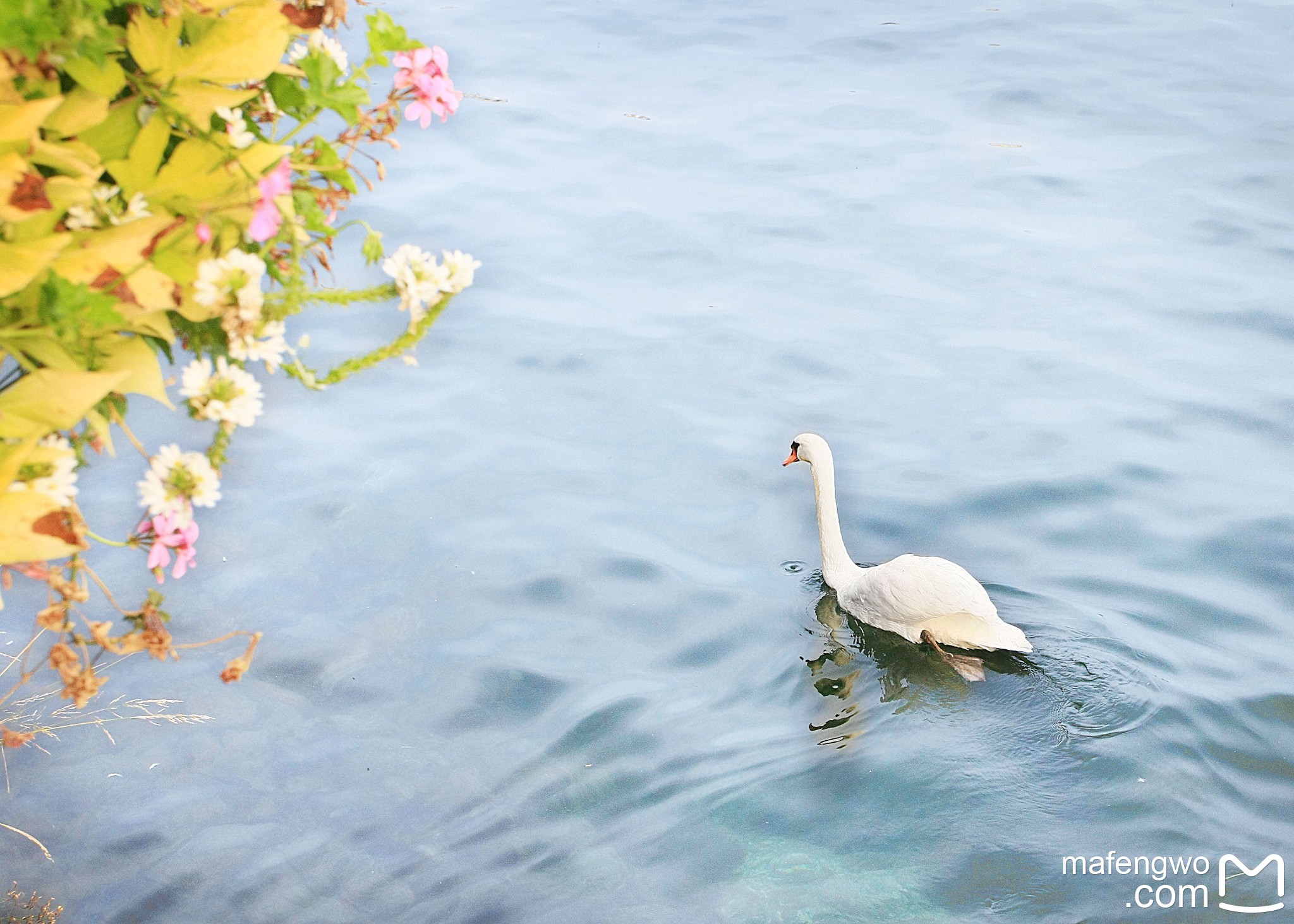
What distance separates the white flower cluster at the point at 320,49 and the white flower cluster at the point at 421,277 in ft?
1.33

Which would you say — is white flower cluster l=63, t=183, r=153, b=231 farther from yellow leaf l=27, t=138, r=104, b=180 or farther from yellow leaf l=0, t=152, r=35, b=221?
yellow leaf l=0, t=152, r=35, b=221

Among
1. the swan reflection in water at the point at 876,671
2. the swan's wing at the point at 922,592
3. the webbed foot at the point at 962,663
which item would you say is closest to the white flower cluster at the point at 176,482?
the swan reflection in water at the point at 876,671

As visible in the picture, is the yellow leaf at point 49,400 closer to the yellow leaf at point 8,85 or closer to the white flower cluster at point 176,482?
the white flower cluster at point 176,482

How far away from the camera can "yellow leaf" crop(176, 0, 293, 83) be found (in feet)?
6.24

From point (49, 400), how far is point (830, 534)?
491 cm

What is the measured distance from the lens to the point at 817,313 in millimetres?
9016

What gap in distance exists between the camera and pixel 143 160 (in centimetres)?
193

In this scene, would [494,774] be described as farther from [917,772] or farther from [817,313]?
[817,313]

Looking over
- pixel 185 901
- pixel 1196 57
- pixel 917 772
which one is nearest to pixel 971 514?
pixel 917 772

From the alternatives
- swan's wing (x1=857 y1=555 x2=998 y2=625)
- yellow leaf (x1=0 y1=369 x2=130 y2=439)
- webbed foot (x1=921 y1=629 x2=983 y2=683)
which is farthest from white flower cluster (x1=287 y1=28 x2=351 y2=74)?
webbed foot (x1=921 y1=629 x2=983 y2=683)

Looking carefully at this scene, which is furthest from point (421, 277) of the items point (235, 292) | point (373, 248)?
point (235, 292)

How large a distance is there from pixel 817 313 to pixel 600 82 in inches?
251

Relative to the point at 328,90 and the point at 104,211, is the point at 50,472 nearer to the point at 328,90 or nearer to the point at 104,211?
the point at 104,211

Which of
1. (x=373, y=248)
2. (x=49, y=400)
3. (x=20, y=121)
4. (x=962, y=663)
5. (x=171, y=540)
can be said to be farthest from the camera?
(x=962, y=663)
